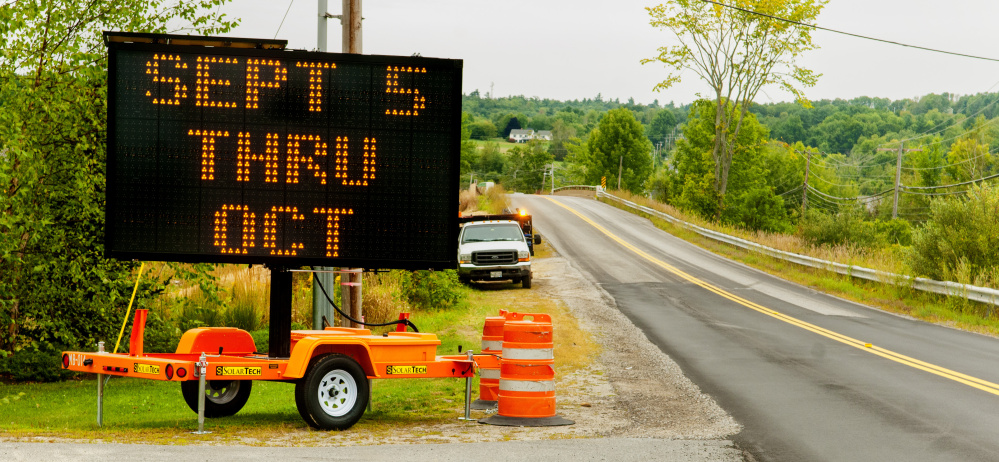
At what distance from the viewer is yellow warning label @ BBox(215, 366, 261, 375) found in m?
8.85

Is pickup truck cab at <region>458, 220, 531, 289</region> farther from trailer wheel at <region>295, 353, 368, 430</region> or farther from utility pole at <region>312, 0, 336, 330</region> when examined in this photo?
trailer wheel at <region>295, 353, 368, 430</region>

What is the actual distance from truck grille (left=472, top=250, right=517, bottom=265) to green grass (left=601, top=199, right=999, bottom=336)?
9.19 meters

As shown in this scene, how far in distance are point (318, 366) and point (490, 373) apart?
3.06 meters

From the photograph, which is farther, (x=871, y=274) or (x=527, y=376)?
(x=871, y=274)

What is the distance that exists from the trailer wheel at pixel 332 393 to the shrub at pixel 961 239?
17.0m

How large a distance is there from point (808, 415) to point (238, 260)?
251 inches

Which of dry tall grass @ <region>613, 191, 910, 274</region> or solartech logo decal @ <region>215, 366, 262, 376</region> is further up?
solartech logo decal @ <region>215, 366, 262, 376</region>

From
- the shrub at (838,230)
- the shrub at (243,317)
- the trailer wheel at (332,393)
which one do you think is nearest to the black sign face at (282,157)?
the trailer wheel at (332,393)

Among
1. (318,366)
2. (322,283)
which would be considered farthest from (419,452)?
(322,283)

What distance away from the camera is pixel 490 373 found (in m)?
11.5

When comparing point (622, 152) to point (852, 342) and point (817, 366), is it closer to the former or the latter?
point (852, 342)

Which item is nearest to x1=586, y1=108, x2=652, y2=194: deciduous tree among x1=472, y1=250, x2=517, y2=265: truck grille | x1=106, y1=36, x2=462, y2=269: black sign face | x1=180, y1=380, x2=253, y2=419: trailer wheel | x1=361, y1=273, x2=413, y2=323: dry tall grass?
x1=472, y1=250, x2=517, y2=265: truck grille

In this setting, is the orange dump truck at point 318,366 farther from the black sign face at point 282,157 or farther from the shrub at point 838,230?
the shrub at point 838,230

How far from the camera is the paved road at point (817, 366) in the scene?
28.7ft
